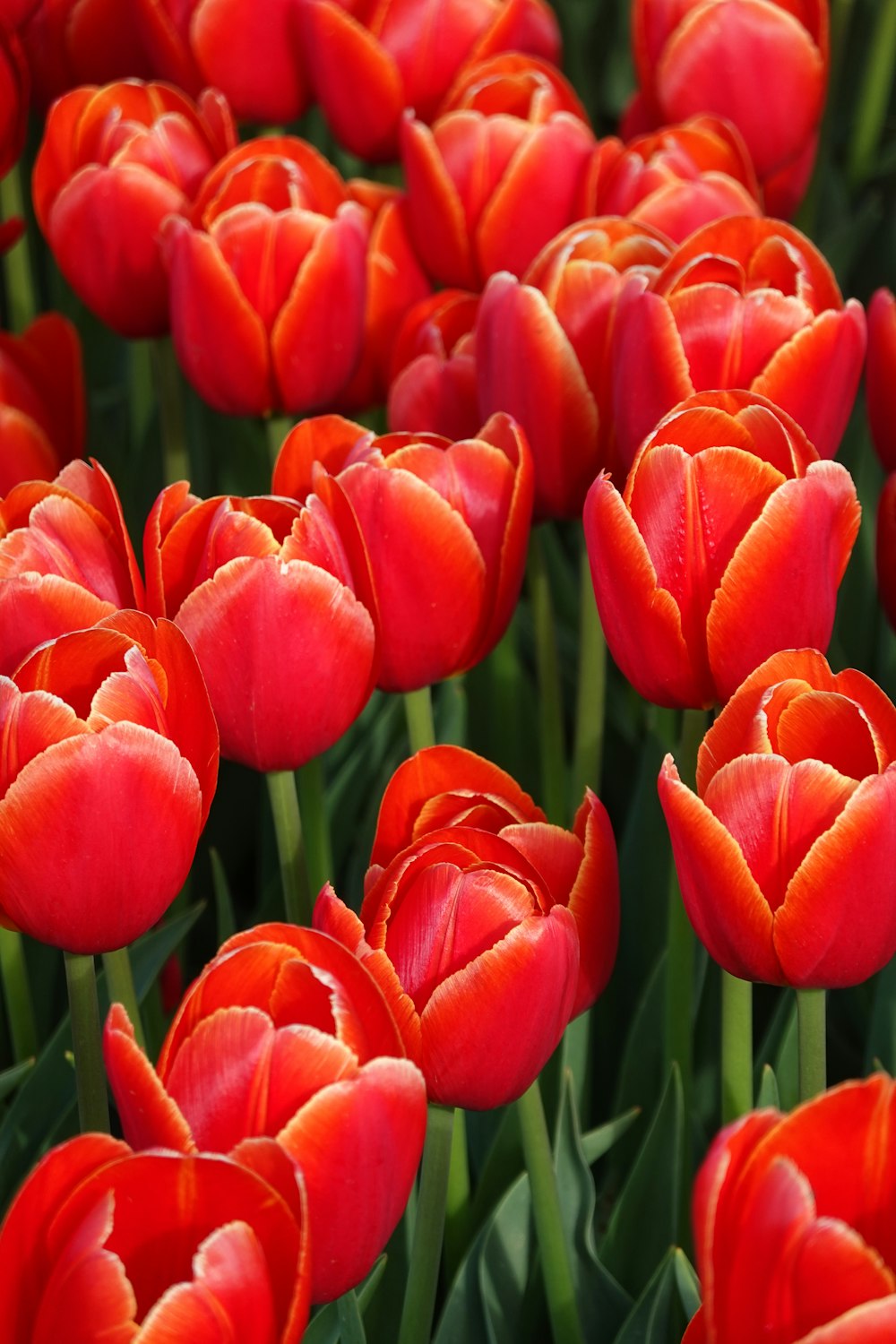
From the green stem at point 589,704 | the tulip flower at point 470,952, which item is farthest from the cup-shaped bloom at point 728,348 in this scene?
the tulip flower at point 470,952

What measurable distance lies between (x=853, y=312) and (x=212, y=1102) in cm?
45

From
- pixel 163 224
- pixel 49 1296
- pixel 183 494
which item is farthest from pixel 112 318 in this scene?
pixel 49 1296

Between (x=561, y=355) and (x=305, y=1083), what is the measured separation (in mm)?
408

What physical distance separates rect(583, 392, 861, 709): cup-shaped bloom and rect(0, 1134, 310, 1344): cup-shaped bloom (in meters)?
0.27

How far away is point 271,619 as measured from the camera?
598 mm

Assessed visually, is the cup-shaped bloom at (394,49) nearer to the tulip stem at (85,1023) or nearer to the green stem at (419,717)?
the green stem at (419,717)

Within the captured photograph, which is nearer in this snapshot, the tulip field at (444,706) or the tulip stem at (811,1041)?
the tulip field at (444,706)

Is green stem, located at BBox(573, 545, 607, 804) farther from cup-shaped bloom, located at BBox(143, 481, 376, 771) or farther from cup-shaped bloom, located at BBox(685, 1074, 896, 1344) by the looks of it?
cup-shaped bloom, located at BBox(685, 1074, 896, 1344)

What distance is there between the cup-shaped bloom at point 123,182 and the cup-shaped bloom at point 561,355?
252 millimetres

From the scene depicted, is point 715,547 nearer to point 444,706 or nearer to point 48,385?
point 444,706

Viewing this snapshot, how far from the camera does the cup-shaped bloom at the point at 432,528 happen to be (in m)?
0.65

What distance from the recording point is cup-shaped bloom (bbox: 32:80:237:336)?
923mm

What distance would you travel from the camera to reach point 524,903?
20.1 inches

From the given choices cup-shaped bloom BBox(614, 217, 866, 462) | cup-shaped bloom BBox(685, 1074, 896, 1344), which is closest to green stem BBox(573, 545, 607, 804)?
cup-shaped bloom BBox(614, 217, 866, 462)
